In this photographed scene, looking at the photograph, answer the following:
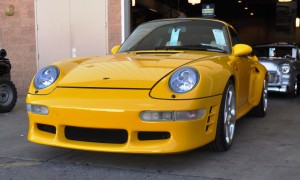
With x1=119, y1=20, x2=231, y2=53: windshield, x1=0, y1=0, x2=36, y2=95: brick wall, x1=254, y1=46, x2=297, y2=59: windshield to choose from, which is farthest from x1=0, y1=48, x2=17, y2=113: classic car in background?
x1=254, y1=46, x2=297, y2=59: windshield

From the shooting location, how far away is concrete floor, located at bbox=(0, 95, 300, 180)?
3422mm

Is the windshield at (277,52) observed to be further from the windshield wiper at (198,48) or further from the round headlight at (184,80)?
the round headlight at (184,80)

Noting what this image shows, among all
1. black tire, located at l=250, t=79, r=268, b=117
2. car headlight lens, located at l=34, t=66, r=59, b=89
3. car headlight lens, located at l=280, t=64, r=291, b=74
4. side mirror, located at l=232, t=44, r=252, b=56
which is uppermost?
side mirror, located at l=232, t=44, r=252, b=56

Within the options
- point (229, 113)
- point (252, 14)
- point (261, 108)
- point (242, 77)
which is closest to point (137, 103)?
point (229, 113)

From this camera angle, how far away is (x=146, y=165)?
3670mm

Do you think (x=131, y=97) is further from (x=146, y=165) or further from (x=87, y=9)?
(x=87, y=9)

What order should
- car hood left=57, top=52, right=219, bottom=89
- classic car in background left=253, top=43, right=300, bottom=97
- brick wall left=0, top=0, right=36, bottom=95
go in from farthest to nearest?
brick wall left=0, top=0, right=36, bottom=95 → classic car in background left=253, top=43, right=300, bottom=97 → car hood left=57, top=52, right=219, bottom=89

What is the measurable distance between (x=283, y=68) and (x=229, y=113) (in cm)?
474

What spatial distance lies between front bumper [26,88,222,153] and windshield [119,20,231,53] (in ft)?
4.05

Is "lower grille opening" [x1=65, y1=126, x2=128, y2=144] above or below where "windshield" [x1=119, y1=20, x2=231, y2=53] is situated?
below

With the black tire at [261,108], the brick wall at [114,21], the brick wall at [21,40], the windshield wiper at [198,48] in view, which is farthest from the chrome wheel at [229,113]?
the brick wall at [21,40]

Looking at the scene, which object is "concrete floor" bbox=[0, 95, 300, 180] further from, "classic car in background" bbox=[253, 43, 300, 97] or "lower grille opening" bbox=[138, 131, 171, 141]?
"classic car in background" bbox=[253, 43, 300, 97]

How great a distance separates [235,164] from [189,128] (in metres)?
0.66

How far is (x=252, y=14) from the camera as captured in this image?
28.2 m
